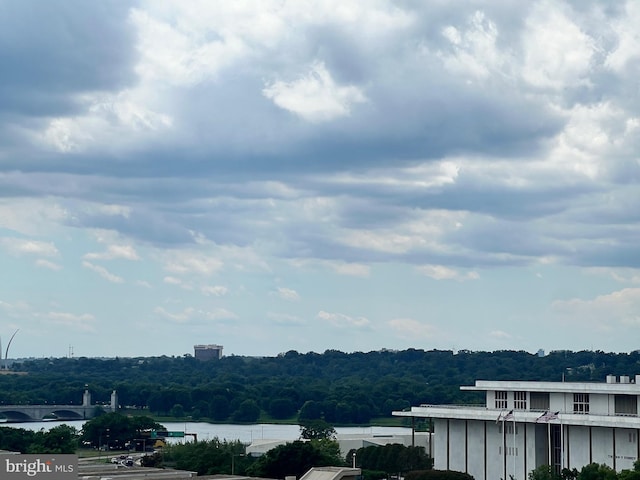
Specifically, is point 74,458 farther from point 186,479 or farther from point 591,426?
point 591,426

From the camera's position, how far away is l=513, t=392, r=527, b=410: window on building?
13012 centimetres

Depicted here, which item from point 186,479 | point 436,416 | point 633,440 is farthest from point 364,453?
point 186,479

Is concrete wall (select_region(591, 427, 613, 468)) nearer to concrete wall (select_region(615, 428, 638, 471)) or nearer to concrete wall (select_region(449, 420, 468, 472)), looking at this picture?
concrete wall (select_region(615, 428, 638, 471))

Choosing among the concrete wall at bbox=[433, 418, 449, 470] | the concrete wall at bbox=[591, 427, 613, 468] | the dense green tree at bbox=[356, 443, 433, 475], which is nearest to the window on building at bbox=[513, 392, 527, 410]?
the concrete wall at bbox=[433, 418, 449, 470]

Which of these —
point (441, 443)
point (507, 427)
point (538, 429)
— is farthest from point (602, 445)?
point (441, 443)

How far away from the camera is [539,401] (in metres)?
128

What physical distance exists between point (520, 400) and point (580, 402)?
29.4 ft

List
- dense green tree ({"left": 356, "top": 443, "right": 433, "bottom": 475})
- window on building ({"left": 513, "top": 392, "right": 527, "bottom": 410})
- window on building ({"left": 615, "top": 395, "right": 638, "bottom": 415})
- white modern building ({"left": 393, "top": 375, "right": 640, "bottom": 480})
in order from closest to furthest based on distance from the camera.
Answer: white modern building ({"left": 393, "top": 375, "right": 640, "bottom": 480})
window on building ({"left": 615, "top": 395, "right": 638, "bottom": 415})
window on building ({"left": 513, "top": 392, "right": 527, "bottom": 410})
dense green tree ({"left": 356, "top": 443, "right": 433, "bottom": 475})

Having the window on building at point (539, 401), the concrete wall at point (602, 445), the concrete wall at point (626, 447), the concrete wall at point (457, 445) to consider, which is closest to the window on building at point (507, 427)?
the window on building at point (539, 401)

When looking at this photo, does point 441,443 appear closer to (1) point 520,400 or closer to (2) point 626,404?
(1) point 520,400

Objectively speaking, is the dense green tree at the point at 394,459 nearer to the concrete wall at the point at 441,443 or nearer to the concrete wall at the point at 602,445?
the concrete wall at the point at 441,443

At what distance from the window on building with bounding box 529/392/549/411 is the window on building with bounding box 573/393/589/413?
3830 millimetres

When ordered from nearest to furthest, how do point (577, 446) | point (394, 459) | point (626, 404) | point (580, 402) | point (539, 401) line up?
1. point (626, 404)
2. point (577, 446)
3. point (580, 402)
4. point (539, 401)
5. point (394, 459)

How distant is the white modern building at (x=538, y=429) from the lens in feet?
382
